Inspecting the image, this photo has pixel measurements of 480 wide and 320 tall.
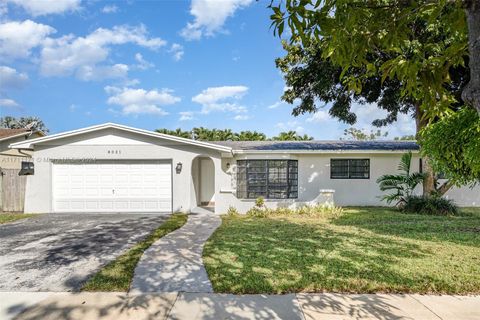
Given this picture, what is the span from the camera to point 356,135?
155ft

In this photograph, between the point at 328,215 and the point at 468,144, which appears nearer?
the point at 468,144

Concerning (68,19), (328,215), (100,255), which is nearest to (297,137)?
(328,215)

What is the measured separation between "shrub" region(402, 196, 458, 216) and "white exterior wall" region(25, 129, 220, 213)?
841 centimetres

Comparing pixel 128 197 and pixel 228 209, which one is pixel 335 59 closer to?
pixel 228 209

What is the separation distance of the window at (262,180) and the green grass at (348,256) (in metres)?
3.90

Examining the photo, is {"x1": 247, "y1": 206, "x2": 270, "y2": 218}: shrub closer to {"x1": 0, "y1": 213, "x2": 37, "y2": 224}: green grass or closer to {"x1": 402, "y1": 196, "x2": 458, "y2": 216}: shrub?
{"x1": 402, "y1": 196, "x2": 458, "y2": 216}: shrub

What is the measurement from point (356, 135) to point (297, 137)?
72.5 feet

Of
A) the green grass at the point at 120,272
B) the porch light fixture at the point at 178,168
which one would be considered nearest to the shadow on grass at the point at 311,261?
the green grass at the point at 120,272

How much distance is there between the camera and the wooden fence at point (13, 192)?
533 inches

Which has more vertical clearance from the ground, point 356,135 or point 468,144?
point 356,135

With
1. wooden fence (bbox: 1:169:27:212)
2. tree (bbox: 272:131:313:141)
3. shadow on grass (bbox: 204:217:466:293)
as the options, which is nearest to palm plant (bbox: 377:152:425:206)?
shadow on grass (bbox: 204:217:466:293)

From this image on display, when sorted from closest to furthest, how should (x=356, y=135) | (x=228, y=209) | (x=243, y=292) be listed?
(x=243, y=292) → (x=228, y=209) → (x=356, y=135)

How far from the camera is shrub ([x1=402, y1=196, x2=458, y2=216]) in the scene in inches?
467

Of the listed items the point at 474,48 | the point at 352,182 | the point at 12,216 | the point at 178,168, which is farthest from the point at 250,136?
the point at 474,48
